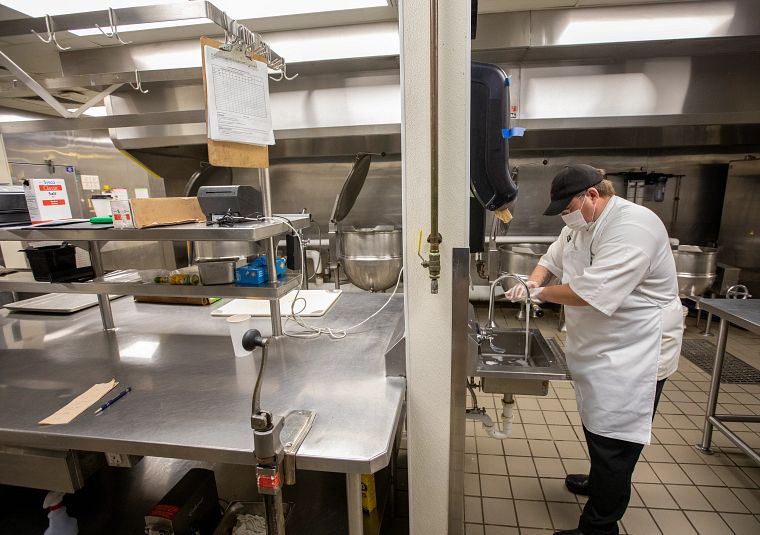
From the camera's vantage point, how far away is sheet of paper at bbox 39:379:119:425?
0.95 meters

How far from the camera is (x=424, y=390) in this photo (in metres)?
1.07

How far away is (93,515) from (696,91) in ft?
15.0

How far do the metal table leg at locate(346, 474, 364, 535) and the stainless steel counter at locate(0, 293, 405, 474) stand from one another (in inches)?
4.1

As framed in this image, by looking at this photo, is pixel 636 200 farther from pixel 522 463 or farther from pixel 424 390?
pixel 424 390

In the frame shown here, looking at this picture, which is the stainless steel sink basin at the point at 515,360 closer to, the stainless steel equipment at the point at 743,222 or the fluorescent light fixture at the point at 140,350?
the fluorescent light fixture at the point at 140,350

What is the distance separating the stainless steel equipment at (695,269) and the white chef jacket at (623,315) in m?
2.35

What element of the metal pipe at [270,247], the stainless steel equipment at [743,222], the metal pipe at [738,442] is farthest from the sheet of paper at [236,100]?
the stainless steel equipment at [743,222]

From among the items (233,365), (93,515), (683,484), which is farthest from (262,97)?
(683,484)

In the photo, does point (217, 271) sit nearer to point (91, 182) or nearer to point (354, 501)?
point (354, 501)

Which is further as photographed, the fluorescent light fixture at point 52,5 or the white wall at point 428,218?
the fluorescent light fixture at point 52,5

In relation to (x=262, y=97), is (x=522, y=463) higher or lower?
lower

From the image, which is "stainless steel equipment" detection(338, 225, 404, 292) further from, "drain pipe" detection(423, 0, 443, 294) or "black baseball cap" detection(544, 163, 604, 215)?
"drain pipe" detection(423, 0, 443, 294)

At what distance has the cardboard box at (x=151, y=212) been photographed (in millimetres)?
1107

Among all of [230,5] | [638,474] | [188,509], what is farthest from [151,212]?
[638,474]
